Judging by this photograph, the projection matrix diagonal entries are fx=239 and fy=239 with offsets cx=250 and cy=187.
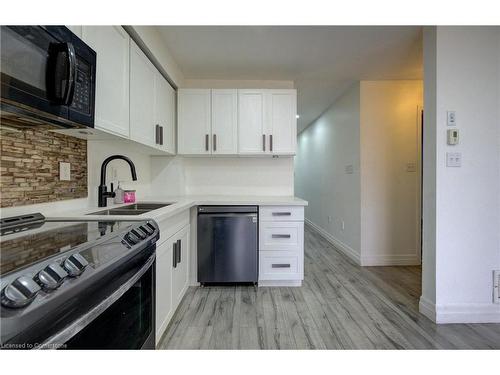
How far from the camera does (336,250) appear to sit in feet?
12.5

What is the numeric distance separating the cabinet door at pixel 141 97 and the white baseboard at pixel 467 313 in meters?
2.71

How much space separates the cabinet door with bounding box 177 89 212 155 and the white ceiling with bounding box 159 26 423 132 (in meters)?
0.33

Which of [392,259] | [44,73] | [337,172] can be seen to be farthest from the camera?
[337,172]

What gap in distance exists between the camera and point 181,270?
2109 mm

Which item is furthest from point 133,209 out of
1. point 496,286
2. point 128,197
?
point 496,286

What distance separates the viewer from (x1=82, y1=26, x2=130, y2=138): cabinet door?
1328mm

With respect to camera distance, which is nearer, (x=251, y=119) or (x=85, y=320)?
(x=85, y=320)

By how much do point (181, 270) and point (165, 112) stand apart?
1578 millimetres

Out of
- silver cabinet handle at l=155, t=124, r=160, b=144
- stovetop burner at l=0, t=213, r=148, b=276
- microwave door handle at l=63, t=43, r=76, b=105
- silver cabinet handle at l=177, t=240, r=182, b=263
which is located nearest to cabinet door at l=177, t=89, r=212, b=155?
silver cabinet handle at l=155, t=124, r=160, b=144

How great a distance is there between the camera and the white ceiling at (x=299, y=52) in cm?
207

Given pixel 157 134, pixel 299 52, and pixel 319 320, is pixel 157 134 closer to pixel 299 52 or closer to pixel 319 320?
pixel 299 52

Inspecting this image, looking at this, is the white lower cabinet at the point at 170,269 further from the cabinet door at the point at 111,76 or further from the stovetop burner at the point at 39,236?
the cabinet door at the point at 111,76

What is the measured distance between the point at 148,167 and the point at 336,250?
3.03 m
